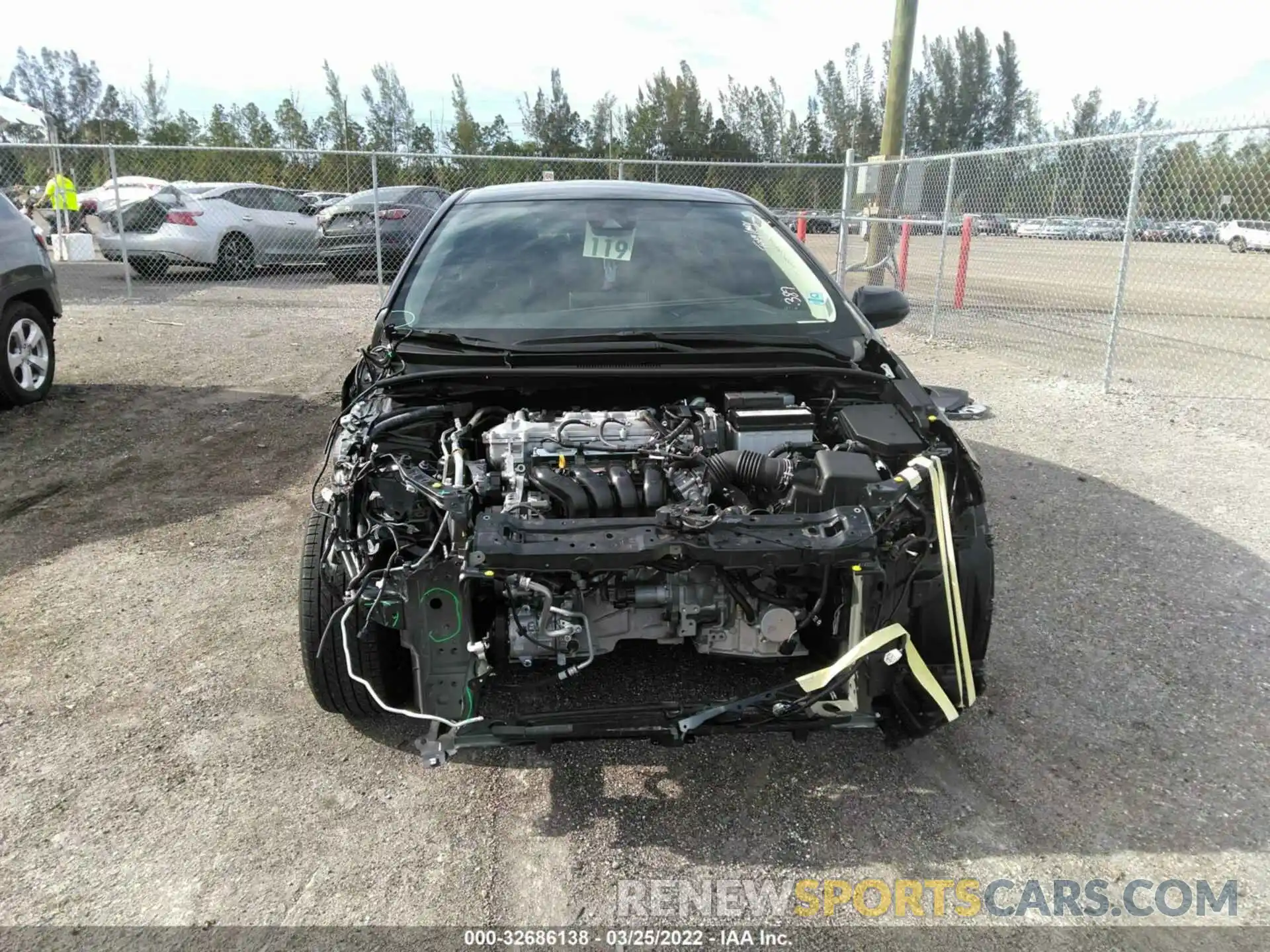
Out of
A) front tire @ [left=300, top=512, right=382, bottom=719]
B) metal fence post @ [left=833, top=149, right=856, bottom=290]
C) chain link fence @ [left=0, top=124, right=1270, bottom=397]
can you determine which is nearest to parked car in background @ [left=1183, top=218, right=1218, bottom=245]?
chain link fence @ [left=0, top=124, right=1270, bottom=397]

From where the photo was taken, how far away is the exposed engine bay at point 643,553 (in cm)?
231

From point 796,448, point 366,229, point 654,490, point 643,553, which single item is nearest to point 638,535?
point 643,553

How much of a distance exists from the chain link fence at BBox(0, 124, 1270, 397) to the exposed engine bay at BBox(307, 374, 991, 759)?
536 cm

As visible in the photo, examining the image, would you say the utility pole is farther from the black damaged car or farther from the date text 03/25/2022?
the date text 03/25/2022

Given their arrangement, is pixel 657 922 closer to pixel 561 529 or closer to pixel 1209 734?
pixel 561 529

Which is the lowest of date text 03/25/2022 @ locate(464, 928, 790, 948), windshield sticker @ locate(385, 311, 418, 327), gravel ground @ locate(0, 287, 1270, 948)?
date text 03/25/2022 @ locate(464, 928, 790, 948)

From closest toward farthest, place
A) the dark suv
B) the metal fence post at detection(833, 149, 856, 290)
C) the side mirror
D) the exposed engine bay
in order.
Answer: the exposed engine bay
the side mirror
the dark suv
the metal fence post at detection(833, 149, 856, 290)

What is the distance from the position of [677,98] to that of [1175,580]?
2232 inches

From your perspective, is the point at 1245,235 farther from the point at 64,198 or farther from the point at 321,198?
the point at 64,198

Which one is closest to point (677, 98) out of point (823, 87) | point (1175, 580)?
point (823, 87)

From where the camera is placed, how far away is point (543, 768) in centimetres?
287

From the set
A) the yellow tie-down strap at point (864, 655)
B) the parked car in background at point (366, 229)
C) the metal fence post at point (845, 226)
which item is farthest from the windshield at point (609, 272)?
the parked car in background at point (366, 229)

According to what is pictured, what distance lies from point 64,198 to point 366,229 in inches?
293

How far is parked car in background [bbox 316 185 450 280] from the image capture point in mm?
13680
